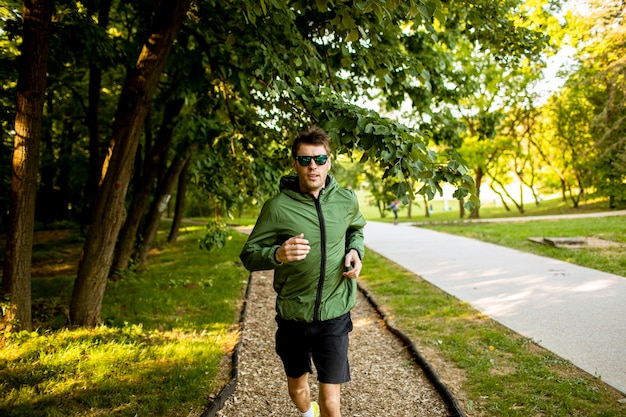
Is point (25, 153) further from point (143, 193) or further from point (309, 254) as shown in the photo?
point (143, 193)

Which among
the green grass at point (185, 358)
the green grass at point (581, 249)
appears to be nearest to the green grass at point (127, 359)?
the green grass at point (185, 358)

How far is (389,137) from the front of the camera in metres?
3.00

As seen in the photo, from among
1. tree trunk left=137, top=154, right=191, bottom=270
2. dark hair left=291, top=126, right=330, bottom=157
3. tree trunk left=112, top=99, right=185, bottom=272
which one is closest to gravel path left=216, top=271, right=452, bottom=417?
dark hair left=291, top=126, right=330, bottom=157

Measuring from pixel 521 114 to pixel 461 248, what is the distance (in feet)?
70.4

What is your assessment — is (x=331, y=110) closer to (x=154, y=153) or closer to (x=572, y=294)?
(x=572, y=294)

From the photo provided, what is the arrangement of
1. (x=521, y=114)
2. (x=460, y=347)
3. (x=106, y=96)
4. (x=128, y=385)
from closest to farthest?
(x=128, y=385) → (x=460, y=347) → (x=106, y=96) → (x=521, y=114)

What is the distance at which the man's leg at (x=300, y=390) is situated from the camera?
121 inches

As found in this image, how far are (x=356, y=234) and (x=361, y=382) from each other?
2.02 m

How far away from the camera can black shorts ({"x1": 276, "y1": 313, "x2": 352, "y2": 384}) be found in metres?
2.85

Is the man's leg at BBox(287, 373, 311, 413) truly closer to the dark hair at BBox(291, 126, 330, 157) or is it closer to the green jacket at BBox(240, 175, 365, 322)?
the green jacket at BBox(240, 175, 365, 322)

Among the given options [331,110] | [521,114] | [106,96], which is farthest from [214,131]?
[521,114]

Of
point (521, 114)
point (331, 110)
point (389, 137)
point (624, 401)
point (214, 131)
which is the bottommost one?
point (624, 401)

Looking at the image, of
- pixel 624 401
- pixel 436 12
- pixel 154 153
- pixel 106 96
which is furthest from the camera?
pixel 106 96

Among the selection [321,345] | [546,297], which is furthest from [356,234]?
[546,297]
